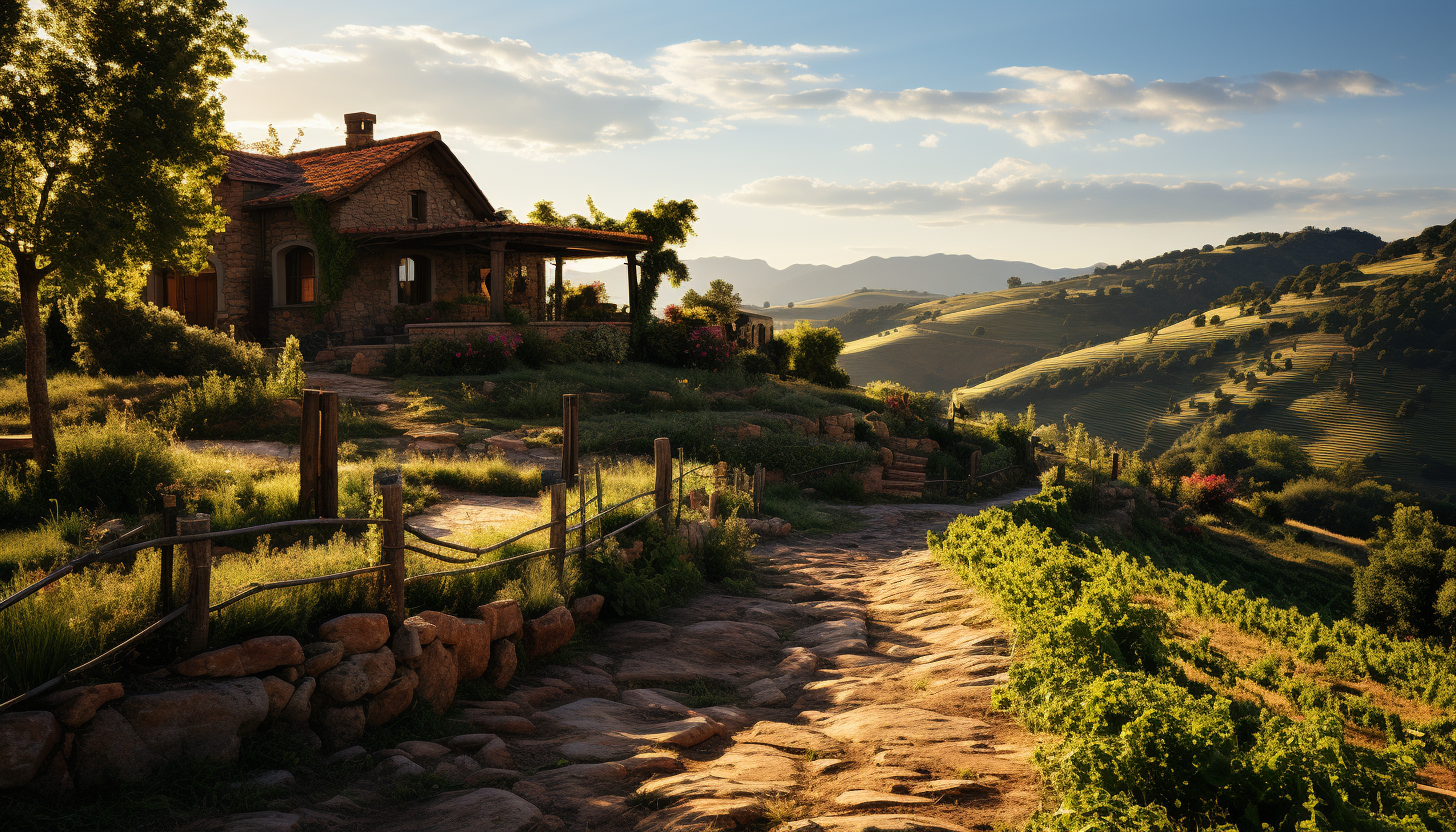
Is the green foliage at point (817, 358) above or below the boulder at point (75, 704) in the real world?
above

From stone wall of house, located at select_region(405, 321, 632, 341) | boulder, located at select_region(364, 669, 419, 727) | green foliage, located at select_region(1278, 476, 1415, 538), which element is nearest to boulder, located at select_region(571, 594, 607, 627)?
boulder, located at select_region(364, 669, 419, 727)

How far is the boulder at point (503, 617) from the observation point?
5.29m

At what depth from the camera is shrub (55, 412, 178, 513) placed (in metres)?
7.74

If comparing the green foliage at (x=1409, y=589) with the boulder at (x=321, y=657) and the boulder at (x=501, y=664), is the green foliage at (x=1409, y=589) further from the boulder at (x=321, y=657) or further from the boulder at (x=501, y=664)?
the boulder at (x=321, y=657)

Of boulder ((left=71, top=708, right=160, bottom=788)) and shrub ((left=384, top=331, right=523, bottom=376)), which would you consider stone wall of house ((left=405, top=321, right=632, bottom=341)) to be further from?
A: boulder ((left=71, top=708, right=160, bottom=788))

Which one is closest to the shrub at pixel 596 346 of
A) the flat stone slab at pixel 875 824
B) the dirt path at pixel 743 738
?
the dirt path at pixel 743 738

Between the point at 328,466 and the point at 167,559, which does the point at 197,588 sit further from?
the point at 328,466

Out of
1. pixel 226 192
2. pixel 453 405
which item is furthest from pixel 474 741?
pixel 226 192

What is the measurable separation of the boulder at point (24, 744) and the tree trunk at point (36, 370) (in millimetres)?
6333

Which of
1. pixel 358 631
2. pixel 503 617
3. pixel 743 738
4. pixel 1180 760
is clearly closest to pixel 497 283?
pixel 503 617

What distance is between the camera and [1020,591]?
5.84m

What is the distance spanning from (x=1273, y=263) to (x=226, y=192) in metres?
154

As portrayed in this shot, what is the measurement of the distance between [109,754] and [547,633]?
8.76ft

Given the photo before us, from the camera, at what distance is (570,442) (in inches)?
332
